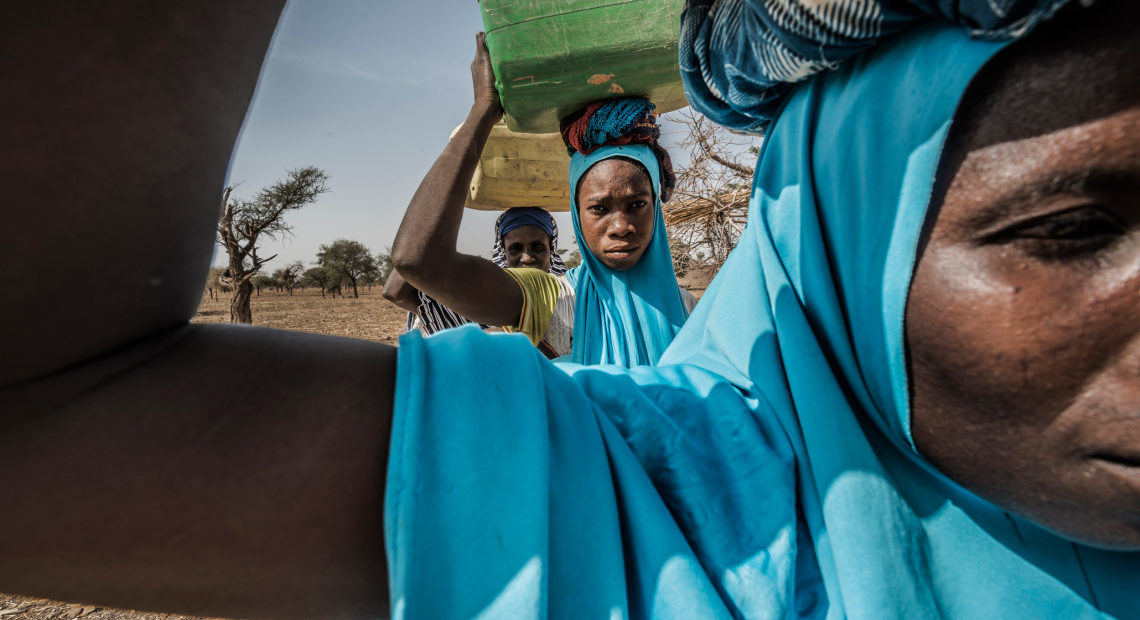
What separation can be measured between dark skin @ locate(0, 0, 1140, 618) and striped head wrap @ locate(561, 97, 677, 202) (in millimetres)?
1567

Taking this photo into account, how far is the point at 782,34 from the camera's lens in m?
0.64

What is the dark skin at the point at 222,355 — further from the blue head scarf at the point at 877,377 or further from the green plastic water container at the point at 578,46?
the green plastic water container at the point at 578,46

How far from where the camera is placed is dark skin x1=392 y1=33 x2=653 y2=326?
1.92 meters

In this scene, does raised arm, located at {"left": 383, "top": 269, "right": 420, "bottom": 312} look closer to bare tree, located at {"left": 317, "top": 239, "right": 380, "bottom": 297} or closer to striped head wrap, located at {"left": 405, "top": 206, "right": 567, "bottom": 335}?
striped head wrap, located at {"left": 405, "top": 206, "right": 567, "bottom": 335}

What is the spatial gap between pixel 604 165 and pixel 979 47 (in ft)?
6.17

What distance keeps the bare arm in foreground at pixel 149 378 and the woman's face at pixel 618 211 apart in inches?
75.9

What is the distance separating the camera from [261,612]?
46 centimetres

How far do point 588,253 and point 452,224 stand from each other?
2.53 ft

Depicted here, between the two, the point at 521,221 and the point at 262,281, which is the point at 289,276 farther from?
the point at 521,221

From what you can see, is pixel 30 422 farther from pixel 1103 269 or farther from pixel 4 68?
pixel 1103 269

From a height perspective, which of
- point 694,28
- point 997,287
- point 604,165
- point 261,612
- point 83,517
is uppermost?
point 604,165

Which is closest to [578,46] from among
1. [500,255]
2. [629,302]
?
[629,302]

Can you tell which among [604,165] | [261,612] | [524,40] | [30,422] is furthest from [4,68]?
[604,165]

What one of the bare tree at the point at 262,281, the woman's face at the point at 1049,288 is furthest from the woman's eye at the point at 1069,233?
the bare tree at the point at 262,281
